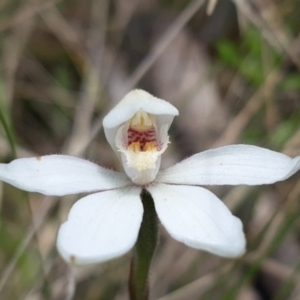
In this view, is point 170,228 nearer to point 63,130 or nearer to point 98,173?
point 98,173

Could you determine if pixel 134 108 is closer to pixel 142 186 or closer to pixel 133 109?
pixel 133 109

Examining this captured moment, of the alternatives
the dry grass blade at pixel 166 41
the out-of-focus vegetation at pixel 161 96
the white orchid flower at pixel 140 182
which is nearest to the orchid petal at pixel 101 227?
the white orchid flower at pixel 140 182

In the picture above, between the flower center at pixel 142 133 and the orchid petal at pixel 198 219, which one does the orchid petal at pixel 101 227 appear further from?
the flower center at pixel 142 133

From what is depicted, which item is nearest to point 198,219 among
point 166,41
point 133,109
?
point 133,109

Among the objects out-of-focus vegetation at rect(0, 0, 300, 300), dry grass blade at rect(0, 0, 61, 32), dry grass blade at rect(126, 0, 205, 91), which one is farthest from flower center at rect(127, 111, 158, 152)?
dry grass blade at rect(0, 0, 61, 32)

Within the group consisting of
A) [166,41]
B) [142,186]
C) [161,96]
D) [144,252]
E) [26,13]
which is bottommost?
[161,96]

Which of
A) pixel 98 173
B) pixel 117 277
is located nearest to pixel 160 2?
pixel 117 277
